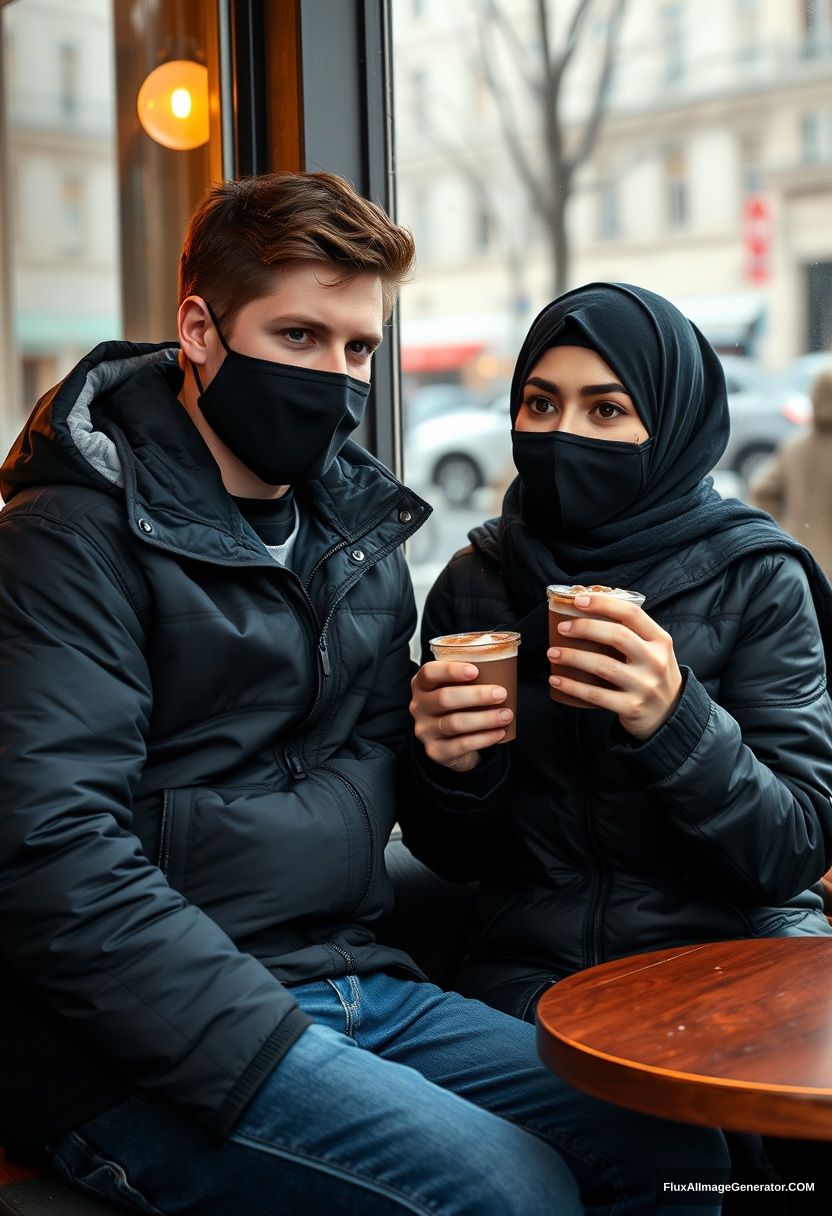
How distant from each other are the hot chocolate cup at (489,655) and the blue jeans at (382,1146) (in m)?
0.50

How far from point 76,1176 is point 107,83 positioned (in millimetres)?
5196

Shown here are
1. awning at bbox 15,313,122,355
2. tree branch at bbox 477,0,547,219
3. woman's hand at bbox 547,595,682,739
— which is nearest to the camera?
woman's hand at bbox 547,595,682,739

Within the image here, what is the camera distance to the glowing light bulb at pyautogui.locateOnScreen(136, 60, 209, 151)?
10.5ft

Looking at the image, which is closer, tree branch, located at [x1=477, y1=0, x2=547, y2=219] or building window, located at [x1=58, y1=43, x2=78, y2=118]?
building window, located at [x1=58, y1=43, x2=78, y2=118]

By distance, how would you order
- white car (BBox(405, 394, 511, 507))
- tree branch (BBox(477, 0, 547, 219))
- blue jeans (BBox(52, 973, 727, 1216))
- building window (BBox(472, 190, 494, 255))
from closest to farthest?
1. blue jeans (BBox(52, 973, 727, 1216))
2. tree branch (BBox(477, 0, 547, 219))
3. white car (BBox(405, 394, 511, 507))
4. building window (BBox(472, 190, 494, 255))

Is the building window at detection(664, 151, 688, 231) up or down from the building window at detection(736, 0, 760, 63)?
down

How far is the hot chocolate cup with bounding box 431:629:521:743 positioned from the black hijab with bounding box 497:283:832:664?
29cm

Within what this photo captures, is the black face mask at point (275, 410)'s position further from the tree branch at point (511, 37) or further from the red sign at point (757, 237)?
the red sign at point (757, 237)

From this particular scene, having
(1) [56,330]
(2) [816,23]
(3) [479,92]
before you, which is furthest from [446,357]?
(2) [816,23]

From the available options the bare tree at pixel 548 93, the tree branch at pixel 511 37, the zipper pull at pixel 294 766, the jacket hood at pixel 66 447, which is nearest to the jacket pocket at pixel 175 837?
the zipper pull at pixel 294 766

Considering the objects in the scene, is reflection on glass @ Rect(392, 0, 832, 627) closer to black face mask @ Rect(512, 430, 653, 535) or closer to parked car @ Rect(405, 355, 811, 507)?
parked car @ Rect(405, 355, 811, 507)

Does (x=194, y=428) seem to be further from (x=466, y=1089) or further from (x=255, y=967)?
(x=466, y=1089)

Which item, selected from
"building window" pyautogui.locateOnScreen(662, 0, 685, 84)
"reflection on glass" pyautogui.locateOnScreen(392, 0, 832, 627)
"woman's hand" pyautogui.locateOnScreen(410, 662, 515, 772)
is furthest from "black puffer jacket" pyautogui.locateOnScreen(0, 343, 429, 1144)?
"building window" pyautogui.locateOnScreen(662, 0, 685, 84)

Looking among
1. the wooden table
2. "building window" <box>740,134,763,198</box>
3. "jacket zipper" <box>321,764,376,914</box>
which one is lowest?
the wooden table
